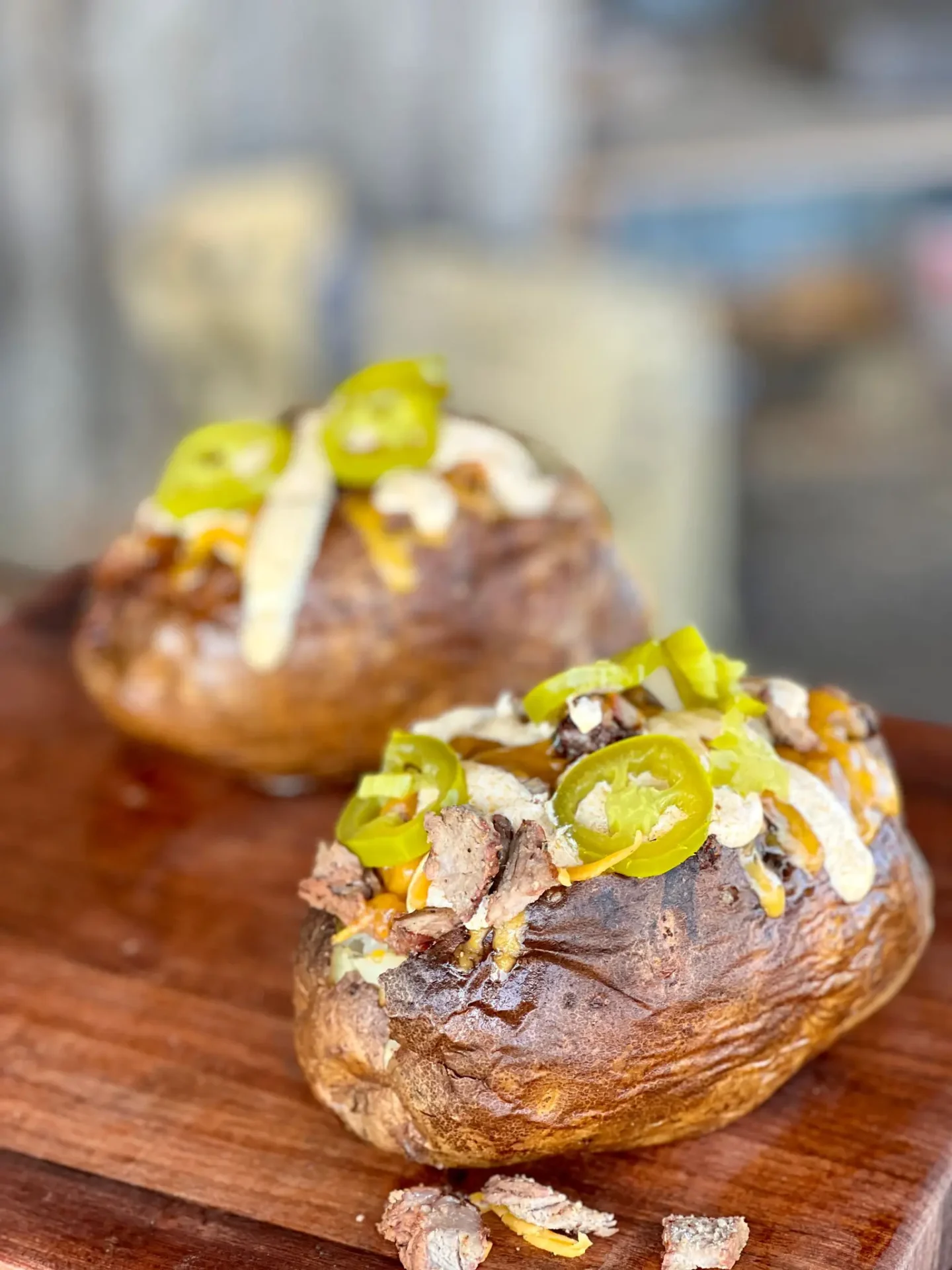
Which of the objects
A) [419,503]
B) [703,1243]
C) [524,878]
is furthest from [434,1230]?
[419,503]

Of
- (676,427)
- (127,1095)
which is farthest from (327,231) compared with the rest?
(127,1095)

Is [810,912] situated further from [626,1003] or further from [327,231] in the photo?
[327,231]

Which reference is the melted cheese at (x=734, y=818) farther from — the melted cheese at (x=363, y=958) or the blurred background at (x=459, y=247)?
the blurred background at (x=459, y=247)

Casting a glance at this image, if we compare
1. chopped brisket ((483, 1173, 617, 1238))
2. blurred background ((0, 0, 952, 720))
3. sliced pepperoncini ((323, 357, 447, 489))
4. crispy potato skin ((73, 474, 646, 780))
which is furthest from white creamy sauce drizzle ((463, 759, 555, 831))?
blurred background ((0, 0, 952, 720))

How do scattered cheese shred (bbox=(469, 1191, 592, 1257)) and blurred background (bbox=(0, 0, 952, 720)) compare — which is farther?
blurred background (bbox=(0, 0, 952, 720))

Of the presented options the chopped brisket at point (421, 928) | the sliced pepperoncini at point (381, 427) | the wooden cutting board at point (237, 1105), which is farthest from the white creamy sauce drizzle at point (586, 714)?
the sliced pepperoncini at point (381, 427)

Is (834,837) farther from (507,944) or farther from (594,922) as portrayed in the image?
(507,944)

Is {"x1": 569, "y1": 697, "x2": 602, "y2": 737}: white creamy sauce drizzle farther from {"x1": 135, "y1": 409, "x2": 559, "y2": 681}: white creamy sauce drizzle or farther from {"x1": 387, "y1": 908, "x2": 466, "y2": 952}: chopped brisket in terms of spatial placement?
{"x1": 135, "y1": 409, "x2": 559, "y2": 681}: white creamy sauce drizzle
